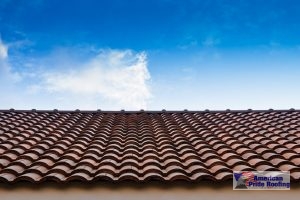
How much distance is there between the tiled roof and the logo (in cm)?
12

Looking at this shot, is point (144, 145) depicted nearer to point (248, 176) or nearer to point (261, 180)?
point (248, 176)

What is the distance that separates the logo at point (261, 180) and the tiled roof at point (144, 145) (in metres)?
0.12

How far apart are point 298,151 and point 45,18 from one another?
10266 mm

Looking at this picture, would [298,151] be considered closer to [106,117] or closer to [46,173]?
[46,173]

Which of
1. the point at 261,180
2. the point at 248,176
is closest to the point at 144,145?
the point at 248,176

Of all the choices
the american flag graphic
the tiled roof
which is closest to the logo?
the american flag graphic

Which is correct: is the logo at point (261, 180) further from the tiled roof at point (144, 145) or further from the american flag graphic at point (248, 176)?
the tiled roof at point (144, 145)

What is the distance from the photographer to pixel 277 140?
6.60 meters

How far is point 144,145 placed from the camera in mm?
6535

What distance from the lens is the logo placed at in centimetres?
461

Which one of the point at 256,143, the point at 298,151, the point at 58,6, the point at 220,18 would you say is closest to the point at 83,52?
the point at 58,6

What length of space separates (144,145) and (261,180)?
245cm

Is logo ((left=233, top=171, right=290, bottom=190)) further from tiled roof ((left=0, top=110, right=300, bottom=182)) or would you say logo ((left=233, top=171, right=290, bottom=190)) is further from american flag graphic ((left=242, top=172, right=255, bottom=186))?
tiled roof ((left=0, top=110, right=300, bottom=182))

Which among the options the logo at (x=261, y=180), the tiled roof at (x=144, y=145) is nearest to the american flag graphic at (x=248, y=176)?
the logo at (x=261, y=180)
